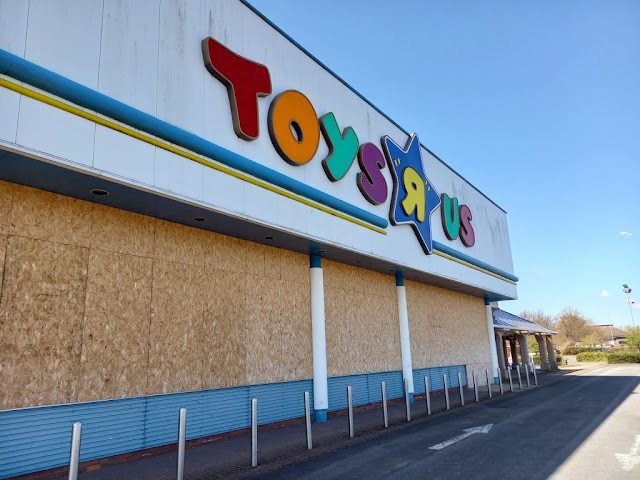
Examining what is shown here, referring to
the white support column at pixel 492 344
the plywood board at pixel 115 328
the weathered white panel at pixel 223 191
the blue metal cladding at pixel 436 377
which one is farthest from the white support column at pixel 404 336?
the white support column at pixel 492 344

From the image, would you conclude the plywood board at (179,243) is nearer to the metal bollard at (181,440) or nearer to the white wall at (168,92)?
the white wall at (168,92)

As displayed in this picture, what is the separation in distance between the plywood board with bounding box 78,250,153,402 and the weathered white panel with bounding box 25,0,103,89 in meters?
3.07

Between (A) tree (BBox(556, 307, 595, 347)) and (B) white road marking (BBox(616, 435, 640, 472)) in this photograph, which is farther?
(A) tree (BBox(556, 307, 595, 347))

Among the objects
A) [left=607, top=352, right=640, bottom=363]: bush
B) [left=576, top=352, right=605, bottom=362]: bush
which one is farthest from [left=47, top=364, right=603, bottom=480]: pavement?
[left=576, top=352, right=605, bottom=362]: bush

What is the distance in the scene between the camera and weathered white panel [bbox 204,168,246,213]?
8.15 meters

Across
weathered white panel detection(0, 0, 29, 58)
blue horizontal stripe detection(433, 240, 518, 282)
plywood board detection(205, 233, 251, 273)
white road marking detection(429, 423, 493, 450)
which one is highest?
weathered white panel detection(0, 0, 29, 58)

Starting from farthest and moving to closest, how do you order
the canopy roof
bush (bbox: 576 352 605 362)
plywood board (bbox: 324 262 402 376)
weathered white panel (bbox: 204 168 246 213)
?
bush (bbox: 576 352 605 362) < the canopy roof < plywood board (bbox: 324 262 402 376) < weathered white panel (bbox: 204 168 246 213)

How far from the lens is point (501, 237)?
24.5 m

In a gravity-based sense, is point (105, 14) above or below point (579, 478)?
above

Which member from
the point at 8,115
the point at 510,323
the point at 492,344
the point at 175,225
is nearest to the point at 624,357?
the point at 510,323

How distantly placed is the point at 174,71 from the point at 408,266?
31.5ft

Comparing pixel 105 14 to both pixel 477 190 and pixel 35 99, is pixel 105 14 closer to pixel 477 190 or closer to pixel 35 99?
pixel 35 99

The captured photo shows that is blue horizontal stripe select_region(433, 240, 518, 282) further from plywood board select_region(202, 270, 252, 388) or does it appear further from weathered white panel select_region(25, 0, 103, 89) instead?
weathered white panel select_region(25, 0, 103, 89)

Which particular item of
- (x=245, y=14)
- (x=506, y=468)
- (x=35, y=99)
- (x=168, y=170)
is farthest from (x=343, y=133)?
(x=506, y=468)
